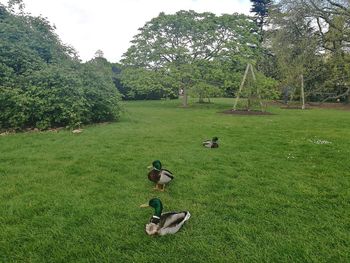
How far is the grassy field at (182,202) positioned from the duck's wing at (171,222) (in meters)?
0.08

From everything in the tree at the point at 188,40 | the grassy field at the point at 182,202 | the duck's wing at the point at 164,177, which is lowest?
the grassy field at the point at 182,202

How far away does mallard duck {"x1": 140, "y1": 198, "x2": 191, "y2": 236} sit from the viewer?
2678mm

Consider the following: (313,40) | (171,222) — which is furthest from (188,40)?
(171,222)

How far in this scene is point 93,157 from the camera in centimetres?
549

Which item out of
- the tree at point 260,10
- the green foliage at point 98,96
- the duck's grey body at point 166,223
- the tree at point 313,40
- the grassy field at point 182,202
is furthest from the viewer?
the tree at point 260,10

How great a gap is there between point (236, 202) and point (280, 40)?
2170 cm

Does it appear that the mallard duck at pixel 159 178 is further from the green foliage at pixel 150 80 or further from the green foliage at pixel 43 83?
the green foliage at pixel 150 80

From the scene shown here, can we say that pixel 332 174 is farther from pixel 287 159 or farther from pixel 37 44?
pixel 37 44

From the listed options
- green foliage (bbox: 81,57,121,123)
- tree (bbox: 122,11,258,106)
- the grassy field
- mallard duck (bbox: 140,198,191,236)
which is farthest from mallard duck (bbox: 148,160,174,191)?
tree (bbox: 122,11,258,106)

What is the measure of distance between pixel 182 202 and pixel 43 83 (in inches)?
299

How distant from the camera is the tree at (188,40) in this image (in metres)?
18.3

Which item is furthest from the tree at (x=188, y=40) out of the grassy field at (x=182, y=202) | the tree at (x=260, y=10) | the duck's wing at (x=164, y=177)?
the tree at (x=260, y=10)

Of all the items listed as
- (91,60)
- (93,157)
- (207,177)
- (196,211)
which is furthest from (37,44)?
(196,211)

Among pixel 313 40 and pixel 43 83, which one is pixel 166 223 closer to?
pixel 43 83
